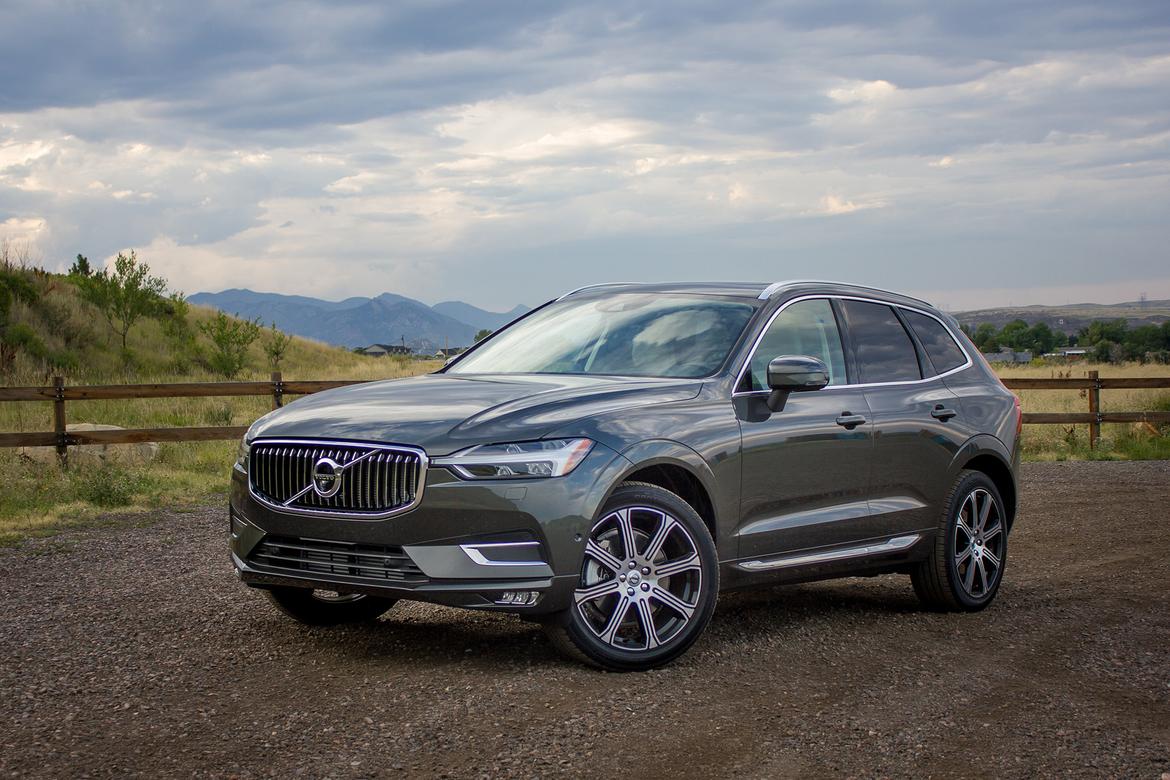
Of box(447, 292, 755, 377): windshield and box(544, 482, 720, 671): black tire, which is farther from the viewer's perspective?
box(447, 292, 755, 377): windshield

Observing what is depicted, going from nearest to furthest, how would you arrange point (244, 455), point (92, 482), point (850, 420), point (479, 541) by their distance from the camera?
point (479, 541)
point (244, 455)
point (850, 420)
point (92, 482)

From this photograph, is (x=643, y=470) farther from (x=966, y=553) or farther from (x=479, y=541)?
(x=966, y=553)

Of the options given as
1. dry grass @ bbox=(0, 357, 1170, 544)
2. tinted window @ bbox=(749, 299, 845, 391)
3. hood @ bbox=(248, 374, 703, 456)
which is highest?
tinted window @ bbox=(749, 299, 845, 391)

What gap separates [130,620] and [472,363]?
2.29m

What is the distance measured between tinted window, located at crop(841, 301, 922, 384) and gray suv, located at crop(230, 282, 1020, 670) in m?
0.02

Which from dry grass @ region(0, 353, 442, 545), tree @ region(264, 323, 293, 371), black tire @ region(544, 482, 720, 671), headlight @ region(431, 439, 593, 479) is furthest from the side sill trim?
tree @ region(264, 323, 293, 371)

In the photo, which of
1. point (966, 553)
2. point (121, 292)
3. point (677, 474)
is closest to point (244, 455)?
point (677, 474)

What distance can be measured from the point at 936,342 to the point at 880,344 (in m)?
0.66

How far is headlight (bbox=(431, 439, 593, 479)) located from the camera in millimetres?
5062

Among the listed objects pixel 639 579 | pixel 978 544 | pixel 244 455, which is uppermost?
pixel 244 455

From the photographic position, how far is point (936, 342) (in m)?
7.53

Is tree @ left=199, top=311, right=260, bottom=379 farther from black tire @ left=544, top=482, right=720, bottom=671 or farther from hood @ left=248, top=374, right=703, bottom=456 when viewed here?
black tire @ left=544, top=482, right=720, bottom=671

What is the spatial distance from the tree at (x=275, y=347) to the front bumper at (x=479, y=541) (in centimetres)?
4281

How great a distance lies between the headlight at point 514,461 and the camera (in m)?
5.06
